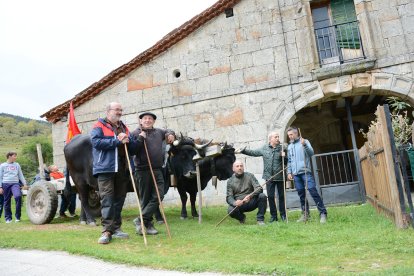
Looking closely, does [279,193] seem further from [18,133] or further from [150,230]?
[18,133]

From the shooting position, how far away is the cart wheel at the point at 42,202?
7.81m

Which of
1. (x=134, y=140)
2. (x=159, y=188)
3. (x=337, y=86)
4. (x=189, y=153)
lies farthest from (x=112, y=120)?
(x=337, y=86)

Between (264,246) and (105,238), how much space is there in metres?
2.20

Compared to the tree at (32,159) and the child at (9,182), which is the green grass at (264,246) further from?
Result: the tree at (32,159)

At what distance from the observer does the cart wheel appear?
7.81 meters

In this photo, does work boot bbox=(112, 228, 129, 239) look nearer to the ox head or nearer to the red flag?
the ox head

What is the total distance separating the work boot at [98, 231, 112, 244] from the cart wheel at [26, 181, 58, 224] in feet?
9.65

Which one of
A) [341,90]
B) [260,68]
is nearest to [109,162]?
[260,68]

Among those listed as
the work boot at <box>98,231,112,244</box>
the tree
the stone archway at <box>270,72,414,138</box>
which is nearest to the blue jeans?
the work boot at <box>98,231,112,244</box>

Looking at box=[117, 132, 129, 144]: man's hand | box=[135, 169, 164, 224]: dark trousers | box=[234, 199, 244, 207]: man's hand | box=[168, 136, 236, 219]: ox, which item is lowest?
box=[234, 199, 244, 207]: man's hand

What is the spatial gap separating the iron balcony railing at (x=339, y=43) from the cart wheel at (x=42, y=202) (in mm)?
7677

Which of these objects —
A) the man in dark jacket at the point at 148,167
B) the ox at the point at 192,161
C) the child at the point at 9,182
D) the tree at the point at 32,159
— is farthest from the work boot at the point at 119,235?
the tree at the point at 32,159

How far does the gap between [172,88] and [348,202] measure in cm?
593

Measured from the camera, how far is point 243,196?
7.13 meters
